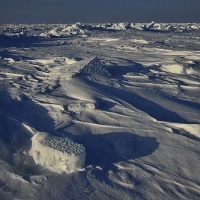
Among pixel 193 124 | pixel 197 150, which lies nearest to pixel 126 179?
pixel 197 150

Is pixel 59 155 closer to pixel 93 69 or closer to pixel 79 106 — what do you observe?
pixel 79 106

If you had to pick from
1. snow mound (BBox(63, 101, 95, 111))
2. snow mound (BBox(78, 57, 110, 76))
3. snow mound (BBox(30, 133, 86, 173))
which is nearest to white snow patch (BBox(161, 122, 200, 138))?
snow mound (BBox(63, 101, 95, 111))

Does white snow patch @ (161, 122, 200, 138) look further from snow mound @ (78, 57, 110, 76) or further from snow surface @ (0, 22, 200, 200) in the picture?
snow mound @ (78, 57, 110, 76)

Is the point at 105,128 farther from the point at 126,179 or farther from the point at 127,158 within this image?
the point at 126,179

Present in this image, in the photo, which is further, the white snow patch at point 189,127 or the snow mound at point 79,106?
the snow mound at point 79,106

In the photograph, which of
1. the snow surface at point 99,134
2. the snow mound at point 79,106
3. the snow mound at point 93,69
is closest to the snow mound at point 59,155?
the snow surface at point 99,134

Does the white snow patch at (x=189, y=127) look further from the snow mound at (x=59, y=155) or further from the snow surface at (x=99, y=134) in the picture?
the snow mound at (x=59, y=155)
